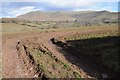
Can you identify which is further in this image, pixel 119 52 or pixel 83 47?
pixel 83 47

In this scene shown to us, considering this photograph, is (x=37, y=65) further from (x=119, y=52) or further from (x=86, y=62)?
(x=119, y=52)

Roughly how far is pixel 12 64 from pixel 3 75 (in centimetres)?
367

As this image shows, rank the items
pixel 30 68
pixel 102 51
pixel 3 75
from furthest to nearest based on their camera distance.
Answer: pixel 102 51
pixel 30 68
pixel 3 75

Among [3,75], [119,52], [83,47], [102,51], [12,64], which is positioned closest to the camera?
[3,75]

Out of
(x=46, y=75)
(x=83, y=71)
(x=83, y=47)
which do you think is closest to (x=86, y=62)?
(x=83, y=71)

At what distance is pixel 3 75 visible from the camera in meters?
17.9

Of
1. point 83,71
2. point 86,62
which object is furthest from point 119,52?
point 83,71

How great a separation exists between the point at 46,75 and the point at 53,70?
167 centimetres

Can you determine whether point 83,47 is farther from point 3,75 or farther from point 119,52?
point 3,75

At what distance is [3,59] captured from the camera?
78.4ft

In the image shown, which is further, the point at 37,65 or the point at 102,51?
the point at 102,51

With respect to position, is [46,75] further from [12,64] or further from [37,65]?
[12,64]

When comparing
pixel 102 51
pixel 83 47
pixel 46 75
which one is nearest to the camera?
pixel 46 75

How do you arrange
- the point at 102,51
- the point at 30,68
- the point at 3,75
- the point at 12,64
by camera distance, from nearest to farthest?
the point at 3,75 → the point at 30,68 → the point at 12,64 → the point at 102,51
